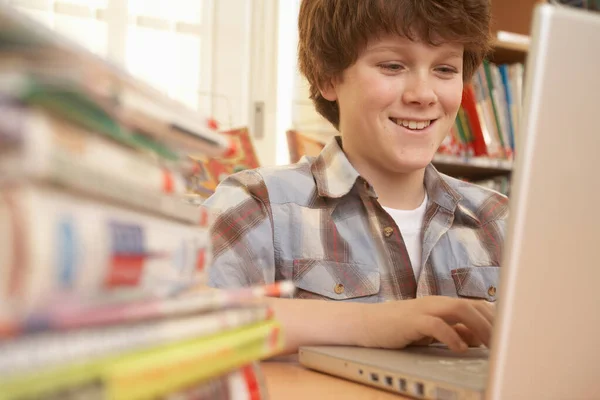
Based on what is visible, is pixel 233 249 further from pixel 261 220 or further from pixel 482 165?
pixel 482 165

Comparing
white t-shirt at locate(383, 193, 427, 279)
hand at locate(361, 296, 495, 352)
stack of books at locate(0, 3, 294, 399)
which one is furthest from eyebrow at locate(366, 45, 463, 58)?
stack of books at locate(0, 3, 294, 399)

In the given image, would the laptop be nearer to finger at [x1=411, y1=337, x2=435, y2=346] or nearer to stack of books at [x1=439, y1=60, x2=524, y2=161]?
finger at [x1=411, y1=337, x2=435, y2=346]

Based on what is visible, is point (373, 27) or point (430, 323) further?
point (373, 27)

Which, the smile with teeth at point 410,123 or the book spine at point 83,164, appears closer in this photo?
the book spine at point 83,164

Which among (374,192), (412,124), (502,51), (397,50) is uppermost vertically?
(502,51)

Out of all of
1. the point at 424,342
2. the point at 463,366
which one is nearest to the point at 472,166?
the point at 424,342

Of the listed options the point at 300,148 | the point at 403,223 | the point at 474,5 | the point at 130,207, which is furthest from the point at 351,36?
the point at 130,207

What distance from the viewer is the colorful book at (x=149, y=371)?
0.22 metres

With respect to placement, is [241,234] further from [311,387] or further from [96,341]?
[96,341]

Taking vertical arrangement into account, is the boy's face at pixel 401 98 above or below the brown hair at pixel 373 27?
below

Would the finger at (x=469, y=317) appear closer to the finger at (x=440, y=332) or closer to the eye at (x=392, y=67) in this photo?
the finger at (x=440, y=332)

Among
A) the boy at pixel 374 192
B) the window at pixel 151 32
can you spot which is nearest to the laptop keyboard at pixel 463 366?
the boy at pixel 374 192

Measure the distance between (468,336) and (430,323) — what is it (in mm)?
42

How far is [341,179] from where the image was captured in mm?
1221
